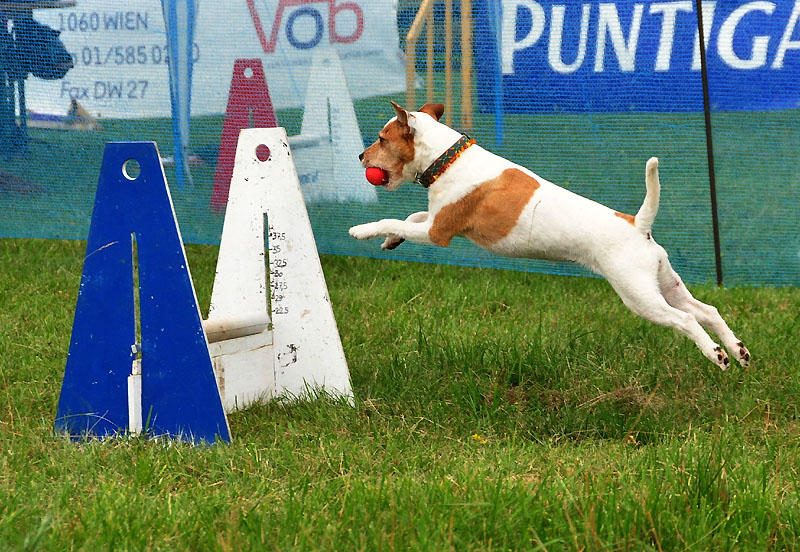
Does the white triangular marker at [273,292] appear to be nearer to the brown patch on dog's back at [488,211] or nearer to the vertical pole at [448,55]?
the brown patch on dog's back at [488,211]

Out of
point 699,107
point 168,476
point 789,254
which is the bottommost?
point 789,254

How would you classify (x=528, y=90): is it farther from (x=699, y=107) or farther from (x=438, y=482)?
(x=438, y=482)

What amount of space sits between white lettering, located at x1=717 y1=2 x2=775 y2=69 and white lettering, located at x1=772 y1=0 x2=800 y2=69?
0.32ft

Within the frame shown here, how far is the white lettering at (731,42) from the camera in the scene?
634cm

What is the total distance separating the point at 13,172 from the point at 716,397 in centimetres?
540

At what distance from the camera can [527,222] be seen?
3580 mm

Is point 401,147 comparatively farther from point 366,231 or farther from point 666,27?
point 666,27

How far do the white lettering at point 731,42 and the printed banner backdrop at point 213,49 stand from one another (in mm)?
2181

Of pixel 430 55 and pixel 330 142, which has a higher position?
pixel 430 55

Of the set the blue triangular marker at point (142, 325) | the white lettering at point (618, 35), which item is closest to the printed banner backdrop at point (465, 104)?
the white lettering at point (618, 35)

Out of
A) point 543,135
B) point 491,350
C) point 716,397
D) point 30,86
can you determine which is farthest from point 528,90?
point 30,86

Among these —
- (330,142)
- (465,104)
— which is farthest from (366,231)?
(465,104)

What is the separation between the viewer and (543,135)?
6.43m

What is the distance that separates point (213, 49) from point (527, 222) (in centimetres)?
405
